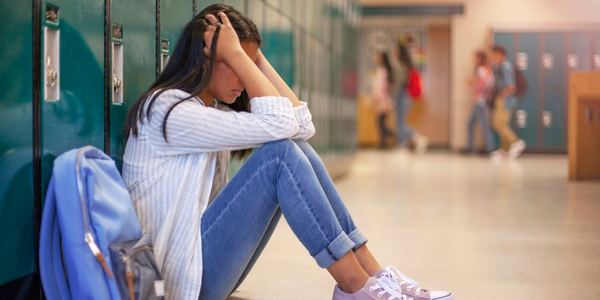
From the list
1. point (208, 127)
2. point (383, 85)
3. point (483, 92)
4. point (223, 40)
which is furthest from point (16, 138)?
point (383, 85)

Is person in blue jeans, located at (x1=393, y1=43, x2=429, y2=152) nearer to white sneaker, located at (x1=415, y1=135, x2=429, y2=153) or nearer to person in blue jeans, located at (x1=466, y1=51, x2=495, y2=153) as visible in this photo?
white sneaker, located at (x1=415, y1=135, x2=429, y2=153)

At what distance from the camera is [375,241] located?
2.85 m

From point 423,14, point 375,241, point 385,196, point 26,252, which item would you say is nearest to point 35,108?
point 26,252

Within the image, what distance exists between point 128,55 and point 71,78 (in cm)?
31

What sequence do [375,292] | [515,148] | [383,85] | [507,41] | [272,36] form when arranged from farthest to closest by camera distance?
[383,85] < [507,41] < [515,148] < [272,36] < [375,292]

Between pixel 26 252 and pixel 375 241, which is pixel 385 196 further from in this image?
pixel 26 252

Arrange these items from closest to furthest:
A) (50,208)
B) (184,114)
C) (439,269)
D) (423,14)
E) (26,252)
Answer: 1. (50,208)
2. (26,252)
3. (184,114)
4. (439,269)
5. (423,14)

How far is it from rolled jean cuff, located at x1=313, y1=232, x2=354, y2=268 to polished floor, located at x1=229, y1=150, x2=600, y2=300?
A: 0.49 metres

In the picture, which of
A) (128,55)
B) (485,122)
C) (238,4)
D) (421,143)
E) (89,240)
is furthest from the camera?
(421,143)

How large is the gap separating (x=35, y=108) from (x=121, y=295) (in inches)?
18.6

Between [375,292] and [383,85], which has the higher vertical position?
[383,85]

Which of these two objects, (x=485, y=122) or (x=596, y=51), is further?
(x=596, y=51)

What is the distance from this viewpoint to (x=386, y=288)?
1514 mm

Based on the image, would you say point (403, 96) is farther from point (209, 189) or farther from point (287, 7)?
point (209, 189)
